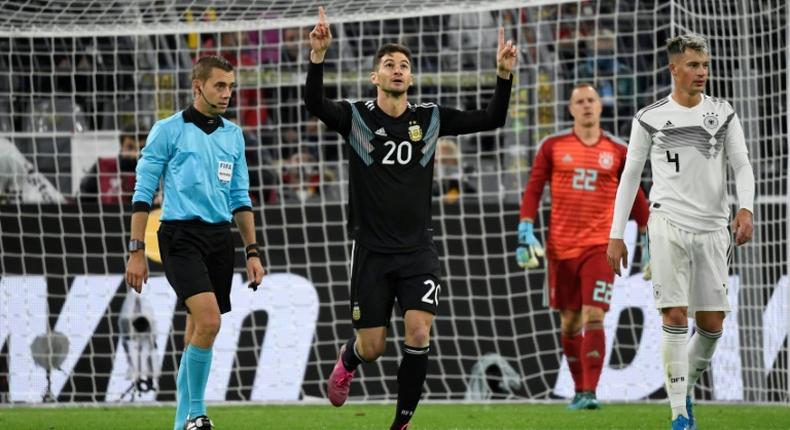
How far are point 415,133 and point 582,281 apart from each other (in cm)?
295

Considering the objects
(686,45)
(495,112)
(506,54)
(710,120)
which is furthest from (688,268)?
(506,54)

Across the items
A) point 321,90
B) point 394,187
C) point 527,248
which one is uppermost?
point 321,90

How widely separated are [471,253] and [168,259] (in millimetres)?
4684

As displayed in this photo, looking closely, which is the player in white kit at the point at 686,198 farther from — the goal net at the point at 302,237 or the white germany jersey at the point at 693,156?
the goal net at the point at 302,237

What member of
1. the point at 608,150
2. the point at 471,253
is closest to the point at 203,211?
the point at 608,150

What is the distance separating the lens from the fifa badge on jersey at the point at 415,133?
701cm

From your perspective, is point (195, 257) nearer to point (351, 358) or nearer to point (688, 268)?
point (351, 358)

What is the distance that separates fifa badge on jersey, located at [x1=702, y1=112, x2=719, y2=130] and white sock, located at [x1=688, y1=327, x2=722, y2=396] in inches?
46.0

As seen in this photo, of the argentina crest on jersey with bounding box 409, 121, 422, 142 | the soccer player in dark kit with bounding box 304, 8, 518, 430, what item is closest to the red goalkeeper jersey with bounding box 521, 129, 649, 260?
the soccer player in dark kit with bounding box 304, 8, 518, 430

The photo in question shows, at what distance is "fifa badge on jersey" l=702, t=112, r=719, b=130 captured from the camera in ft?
22.7

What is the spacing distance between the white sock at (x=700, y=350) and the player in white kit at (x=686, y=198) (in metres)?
0.23

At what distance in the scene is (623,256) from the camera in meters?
7.01

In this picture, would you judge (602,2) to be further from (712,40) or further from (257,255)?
(257,255)

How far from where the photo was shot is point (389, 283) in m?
6.98
